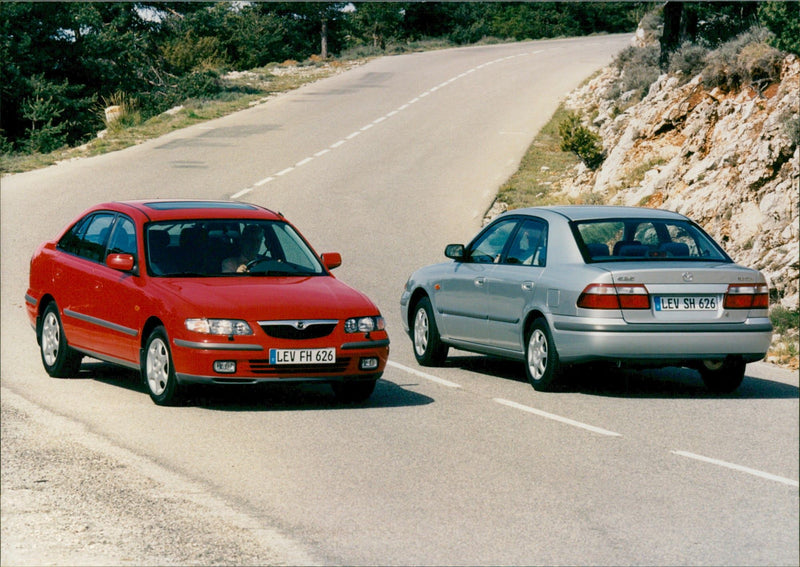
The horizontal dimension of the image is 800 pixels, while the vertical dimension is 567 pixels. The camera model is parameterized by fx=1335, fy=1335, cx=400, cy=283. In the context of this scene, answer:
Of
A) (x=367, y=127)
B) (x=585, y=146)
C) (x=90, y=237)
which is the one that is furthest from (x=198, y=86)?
(x=90, y=237)

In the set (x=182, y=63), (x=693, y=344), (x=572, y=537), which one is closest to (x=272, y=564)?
(x=572, y=537)

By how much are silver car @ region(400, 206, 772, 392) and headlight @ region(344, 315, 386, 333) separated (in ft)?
5.30

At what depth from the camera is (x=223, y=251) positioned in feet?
38.8

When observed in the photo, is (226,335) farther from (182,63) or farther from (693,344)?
(182,63)

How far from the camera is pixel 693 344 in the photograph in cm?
1130

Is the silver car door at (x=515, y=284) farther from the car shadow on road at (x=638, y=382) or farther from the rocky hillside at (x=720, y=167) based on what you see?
the rocky hillside at (x=720, y=167)

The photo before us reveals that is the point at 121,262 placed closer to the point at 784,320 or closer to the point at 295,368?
the point at 295,368

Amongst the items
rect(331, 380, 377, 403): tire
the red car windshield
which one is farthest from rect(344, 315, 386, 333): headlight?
the red car windshield

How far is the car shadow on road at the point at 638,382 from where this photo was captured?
12133mm

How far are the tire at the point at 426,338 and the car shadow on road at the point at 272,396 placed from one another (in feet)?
4.22

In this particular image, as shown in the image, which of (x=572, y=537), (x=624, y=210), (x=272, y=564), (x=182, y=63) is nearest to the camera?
(x=272, y=564)

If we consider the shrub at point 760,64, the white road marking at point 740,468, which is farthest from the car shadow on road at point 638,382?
the shrub at point 760,64

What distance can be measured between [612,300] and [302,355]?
268 cm

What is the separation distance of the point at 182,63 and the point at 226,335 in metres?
53.9
